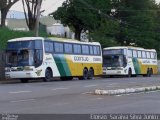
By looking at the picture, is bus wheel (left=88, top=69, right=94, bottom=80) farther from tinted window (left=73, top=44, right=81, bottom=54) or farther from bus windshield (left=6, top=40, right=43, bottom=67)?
bus windshield (left=6, top=40, right=43, bottom=67)

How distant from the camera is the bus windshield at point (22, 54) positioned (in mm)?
37469

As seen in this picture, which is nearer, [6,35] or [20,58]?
[20,58]

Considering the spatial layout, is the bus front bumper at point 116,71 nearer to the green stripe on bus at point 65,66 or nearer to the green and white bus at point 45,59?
the green and white bus at point 45,59

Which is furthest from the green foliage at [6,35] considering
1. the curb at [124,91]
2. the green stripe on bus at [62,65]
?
the curb at [124,91]

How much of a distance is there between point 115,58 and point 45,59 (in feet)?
51.7

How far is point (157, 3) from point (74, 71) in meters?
48.9

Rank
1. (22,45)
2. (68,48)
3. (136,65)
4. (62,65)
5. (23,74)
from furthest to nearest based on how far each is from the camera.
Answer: (136,65) < (68,48) < (62,65) < (22,45) < (23,74)

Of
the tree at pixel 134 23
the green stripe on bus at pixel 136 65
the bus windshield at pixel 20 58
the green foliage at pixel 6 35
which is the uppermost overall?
the tree at pixel 134 23

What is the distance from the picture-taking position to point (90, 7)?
67.6 m

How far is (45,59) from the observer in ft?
127

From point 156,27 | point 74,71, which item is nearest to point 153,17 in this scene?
point 156,27

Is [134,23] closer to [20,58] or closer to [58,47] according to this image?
[58,47]

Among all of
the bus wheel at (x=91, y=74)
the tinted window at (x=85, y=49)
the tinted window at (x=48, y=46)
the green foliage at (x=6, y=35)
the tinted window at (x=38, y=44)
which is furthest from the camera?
the bus wheel at (x=91, y=74)

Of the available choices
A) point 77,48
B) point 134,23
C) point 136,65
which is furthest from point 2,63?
point 134,23
